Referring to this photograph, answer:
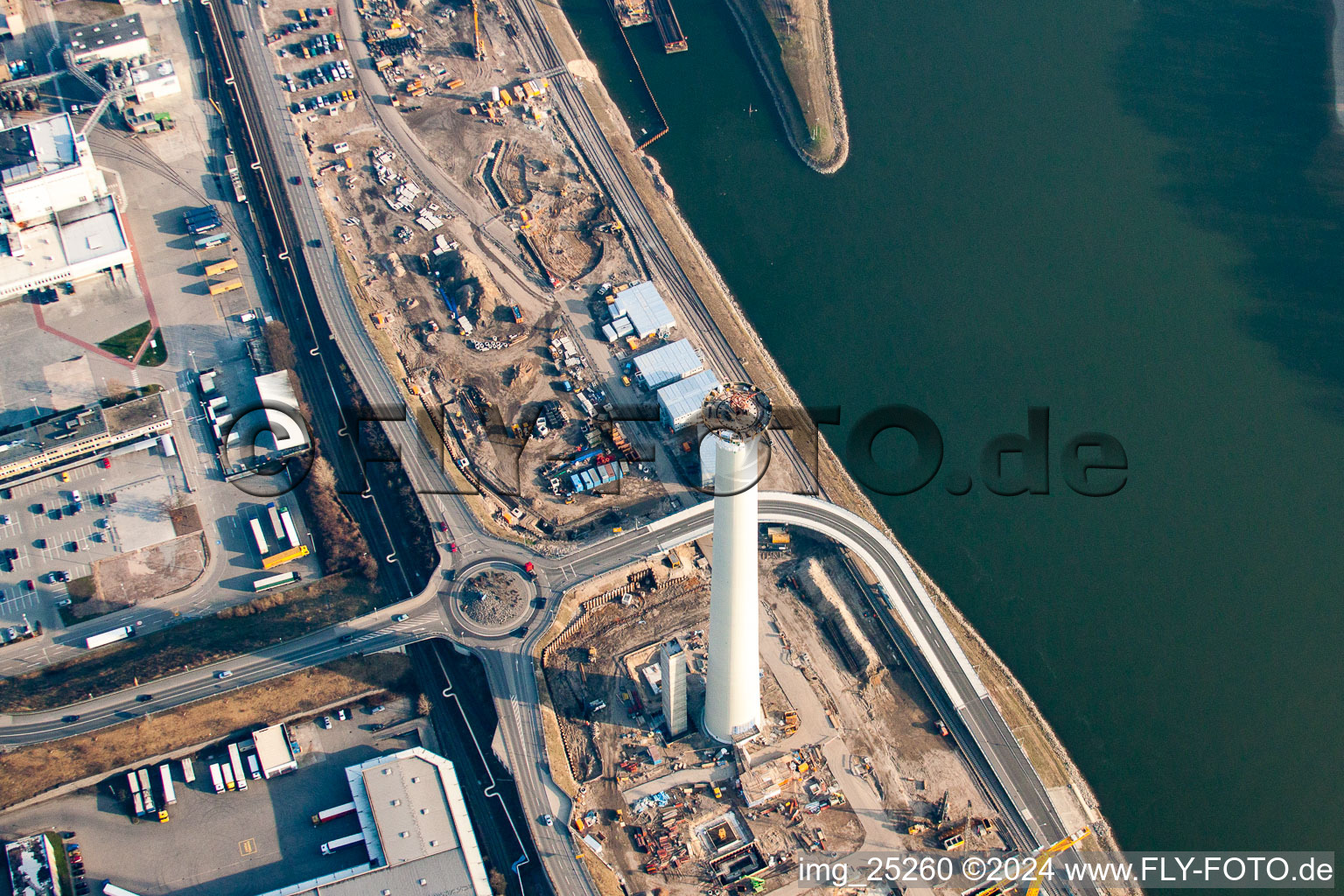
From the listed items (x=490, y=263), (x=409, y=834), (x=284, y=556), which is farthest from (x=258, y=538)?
(x=490, y=263)

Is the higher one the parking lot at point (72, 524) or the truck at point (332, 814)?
the parking lot at point (72, 524)

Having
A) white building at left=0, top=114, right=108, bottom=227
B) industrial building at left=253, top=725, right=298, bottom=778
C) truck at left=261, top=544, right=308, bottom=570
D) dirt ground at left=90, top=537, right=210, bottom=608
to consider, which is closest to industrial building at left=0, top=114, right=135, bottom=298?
white building at left=0, top=114, right=108, bottom=227

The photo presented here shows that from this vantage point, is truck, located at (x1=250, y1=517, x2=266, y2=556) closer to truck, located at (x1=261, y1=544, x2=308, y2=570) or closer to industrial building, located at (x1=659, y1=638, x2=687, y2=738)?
truck, located at (x1=261, y1=544, x2=308, y2=570)

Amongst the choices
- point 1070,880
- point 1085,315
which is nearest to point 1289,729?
point 1070,880

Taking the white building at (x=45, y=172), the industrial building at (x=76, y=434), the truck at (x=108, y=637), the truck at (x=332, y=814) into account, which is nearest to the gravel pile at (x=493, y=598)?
the truck at (x=332, y=814)

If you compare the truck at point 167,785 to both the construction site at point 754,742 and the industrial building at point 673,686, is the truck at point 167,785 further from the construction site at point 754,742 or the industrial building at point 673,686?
the industrial building at point 673,686

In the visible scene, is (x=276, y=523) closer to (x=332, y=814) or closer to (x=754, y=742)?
(x=332, y=814)
